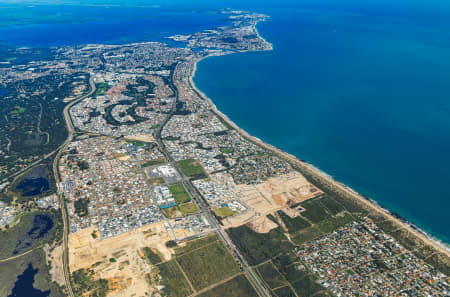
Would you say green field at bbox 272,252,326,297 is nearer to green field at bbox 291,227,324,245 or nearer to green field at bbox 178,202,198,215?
green field at bbox 291,227,324,245

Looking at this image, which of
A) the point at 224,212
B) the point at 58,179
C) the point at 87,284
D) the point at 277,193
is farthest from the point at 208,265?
the point at 58,179

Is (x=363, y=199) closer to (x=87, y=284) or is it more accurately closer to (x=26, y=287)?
(x=87, y=284)

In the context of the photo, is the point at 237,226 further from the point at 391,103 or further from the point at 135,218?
the point at 391,103

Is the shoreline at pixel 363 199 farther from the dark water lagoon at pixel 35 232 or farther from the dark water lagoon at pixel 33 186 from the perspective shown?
the dark water lagoon at pixel 35 232

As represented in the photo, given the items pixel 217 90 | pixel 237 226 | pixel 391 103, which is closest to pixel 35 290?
pixel 237 226

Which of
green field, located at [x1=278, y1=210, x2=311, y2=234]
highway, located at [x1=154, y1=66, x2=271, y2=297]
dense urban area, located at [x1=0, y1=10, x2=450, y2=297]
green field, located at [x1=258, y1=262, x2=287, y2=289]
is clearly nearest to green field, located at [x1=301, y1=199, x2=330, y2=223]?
Result: dense urban area, located at [x1=0, y1=10, x2=450, y2=297]
